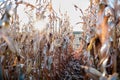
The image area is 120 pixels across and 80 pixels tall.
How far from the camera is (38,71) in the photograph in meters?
2.20

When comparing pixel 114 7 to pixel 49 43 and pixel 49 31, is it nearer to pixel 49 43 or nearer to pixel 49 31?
pixel 49 43

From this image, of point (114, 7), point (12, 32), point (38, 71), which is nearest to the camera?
point (114, 7)

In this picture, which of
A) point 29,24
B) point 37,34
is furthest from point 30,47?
point 29,24

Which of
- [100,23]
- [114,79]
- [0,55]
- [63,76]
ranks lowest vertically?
[63,76]

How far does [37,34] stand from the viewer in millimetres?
2457

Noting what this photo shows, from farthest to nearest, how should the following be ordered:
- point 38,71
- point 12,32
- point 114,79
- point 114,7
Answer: point 38,71
point 12,32
point 114,7
point 114,79

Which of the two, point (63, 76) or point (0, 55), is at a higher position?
point (0, 55)

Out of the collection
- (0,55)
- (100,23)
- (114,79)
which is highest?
(100,23)

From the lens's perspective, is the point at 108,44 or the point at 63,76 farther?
the point at 63,76

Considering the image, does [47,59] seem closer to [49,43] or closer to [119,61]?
[49,43]

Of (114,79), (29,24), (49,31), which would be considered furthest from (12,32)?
(29,24)

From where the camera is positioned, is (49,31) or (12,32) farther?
(49,31)

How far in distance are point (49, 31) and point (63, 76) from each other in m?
0.49

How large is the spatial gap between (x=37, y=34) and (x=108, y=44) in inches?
51.1
